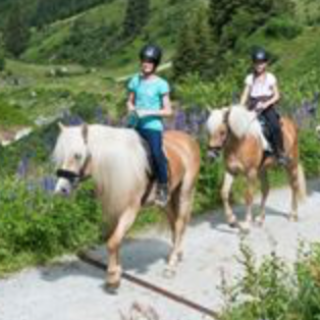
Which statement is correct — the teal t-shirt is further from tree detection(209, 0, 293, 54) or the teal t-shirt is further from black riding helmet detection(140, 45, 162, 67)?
tree detection(209, 0, 293, 54)

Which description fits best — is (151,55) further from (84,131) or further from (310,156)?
(310,156)

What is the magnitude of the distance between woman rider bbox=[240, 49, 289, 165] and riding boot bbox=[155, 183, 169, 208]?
309 centimetres

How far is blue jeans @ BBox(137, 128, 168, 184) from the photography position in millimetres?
10625

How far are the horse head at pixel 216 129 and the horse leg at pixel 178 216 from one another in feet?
3.23

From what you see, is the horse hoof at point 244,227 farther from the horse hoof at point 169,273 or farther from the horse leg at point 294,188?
the horse hoof at point 169,273

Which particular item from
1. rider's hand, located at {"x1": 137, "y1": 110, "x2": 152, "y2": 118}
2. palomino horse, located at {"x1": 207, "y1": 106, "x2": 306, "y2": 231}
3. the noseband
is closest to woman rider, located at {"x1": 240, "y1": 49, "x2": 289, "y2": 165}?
palomino horse, located at {"x1": 207, "y1": 106, "x2": 306, "y2": 231}

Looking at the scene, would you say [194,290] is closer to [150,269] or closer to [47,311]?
[150,269]

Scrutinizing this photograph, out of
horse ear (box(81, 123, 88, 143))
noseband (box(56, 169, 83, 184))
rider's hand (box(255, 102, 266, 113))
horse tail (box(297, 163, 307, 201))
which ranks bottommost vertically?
horse tail (box(297, 163, 307, 201))

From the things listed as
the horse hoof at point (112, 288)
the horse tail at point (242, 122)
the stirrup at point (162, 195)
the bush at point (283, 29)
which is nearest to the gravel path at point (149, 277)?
the horse hoof at point (112, 288)

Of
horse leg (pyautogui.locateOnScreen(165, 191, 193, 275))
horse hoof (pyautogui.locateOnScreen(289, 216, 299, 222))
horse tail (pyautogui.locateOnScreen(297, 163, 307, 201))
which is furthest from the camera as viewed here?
horse tail (pyautogui.locateOnScreen(297, 163, 307, 201))

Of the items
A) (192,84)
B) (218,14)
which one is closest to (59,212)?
(192,84)

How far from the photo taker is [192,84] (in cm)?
1945

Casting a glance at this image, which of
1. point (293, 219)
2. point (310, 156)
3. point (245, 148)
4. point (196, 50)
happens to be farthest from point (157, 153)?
point (196, 50)

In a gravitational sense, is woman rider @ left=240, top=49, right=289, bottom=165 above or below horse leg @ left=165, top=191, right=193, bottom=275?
above
